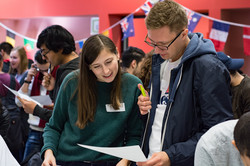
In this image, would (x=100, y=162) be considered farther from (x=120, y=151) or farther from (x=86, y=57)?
(x=86, y=57)

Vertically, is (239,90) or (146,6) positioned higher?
(146,6)

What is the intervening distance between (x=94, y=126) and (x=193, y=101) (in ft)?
1.89

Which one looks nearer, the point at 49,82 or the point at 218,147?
the point at 218,147

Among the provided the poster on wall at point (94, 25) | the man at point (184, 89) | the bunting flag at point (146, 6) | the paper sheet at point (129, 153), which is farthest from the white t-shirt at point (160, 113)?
the poster on wall at point (94, 25)

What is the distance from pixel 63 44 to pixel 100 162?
972 mm

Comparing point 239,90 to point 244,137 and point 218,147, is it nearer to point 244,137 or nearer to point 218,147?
point 218,147

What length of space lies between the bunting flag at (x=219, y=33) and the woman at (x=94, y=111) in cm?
370

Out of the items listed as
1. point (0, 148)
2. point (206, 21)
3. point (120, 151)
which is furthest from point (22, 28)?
point (120, 151)

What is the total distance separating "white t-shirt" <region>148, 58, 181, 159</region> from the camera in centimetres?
166

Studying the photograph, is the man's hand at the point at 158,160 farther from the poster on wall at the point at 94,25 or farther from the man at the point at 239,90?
the poster on wall at the point at 94,25

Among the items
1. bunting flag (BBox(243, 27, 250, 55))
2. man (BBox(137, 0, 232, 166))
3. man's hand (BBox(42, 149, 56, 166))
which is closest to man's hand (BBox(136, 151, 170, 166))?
man (BBox(137, 0, 232, 166))

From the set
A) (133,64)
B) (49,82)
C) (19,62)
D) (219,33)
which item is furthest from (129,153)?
(219,33)

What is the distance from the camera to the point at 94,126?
1.84 m

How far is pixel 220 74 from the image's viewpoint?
1.46m
